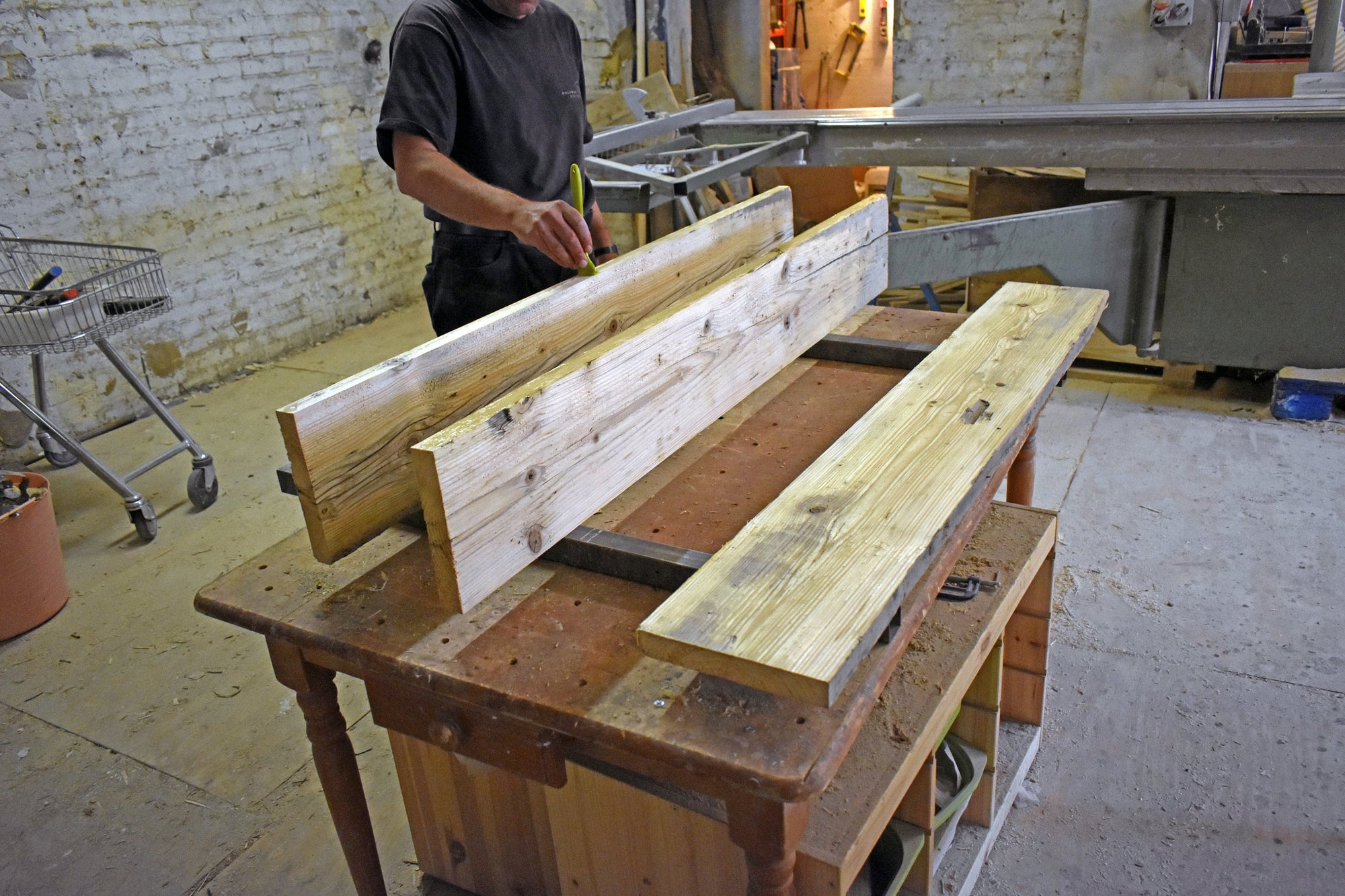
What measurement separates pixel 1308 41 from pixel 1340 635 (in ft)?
13.9

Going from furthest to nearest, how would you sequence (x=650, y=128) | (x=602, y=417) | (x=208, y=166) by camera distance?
(x=208, y=166) < (x=650, y=128) < (x=602, y=417)

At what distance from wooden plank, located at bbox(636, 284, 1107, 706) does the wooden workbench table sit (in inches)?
2.4

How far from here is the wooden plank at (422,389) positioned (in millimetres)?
1193

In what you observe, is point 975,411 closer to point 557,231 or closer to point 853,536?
point 853,536

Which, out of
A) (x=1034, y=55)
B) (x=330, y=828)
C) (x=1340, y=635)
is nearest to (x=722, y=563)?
(x=330, y=828)

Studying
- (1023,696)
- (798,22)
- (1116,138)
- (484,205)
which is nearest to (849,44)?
(798,22)

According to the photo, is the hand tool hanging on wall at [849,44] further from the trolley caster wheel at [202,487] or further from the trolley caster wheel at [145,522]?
the trolley caster wheel at [145,522]

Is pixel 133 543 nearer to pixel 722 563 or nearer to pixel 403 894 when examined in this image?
pixel 403 894

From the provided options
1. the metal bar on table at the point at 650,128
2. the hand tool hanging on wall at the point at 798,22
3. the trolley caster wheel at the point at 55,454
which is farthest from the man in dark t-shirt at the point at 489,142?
the hand tool hanging on wall at the point at 798,22

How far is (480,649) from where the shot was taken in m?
1.13

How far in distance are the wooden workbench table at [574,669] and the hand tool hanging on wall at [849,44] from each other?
8072 mm

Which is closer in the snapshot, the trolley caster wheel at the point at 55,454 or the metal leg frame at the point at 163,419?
the metal leg frame at the point at 163,419

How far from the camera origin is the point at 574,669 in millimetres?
1086

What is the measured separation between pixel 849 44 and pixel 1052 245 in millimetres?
6266
